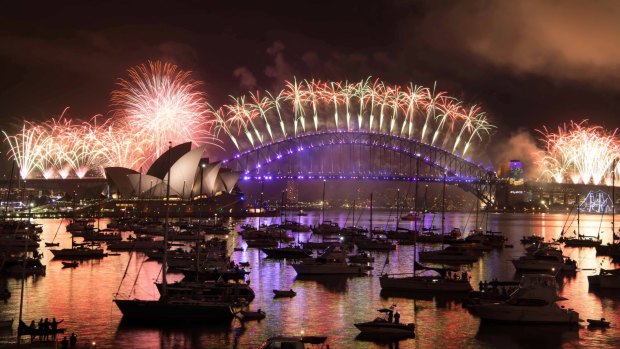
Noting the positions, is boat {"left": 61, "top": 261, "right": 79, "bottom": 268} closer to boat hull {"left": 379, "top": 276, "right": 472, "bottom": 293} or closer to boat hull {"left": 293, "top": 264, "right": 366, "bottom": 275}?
boat hull {"left": 293, "top": 264, "right": 366, "bottom": 275}

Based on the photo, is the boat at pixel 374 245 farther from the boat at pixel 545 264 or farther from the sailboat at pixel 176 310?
the sailboat at pixel 176 310

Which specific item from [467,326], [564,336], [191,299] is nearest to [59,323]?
[191,299]

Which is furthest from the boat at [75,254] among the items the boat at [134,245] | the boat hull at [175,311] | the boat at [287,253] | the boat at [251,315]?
the boat at [251,315]

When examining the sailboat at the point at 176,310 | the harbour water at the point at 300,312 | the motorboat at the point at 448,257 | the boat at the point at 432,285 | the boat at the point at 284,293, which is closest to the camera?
the harbour water at the point at 300,312

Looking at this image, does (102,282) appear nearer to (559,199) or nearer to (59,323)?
(59,323)

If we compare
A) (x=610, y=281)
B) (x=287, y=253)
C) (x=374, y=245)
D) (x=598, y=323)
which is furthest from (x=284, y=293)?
(x=374, y=245)

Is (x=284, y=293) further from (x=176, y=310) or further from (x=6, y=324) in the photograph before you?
(x=6, y=324)
